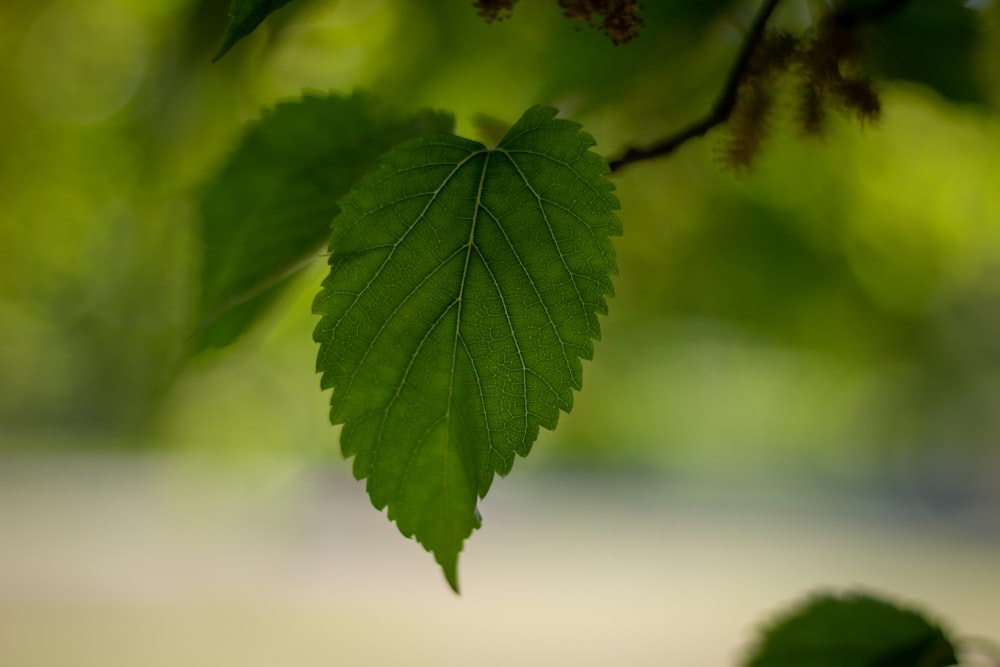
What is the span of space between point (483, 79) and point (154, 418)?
1.70 ft

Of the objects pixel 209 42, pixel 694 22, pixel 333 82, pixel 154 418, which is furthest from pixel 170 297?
pixel 694 22

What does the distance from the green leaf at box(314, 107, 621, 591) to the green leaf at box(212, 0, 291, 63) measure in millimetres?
53

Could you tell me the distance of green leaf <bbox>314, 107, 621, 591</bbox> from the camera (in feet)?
0.72

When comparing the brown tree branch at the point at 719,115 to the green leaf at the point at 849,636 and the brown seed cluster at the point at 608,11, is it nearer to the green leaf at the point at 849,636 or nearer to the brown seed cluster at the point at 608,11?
the brown seed cluster at the point at 608,11

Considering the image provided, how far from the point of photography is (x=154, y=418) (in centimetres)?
90

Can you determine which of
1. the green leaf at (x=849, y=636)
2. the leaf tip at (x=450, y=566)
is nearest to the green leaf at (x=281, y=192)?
the leaf tip at (x=450, y=566)

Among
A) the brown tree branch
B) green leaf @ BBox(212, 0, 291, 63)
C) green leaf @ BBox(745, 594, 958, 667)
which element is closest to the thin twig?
the brown tree branch

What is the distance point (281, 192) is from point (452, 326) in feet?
0.38

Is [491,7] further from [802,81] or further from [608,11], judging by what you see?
[802,81]

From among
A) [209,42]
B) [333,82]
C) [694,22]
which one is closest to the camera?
[694,22]

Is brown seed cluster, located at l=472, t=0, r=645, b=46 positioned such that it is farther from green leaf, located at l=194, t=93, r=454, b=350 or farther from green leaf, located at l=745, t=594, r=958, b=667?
green leaf, located at l=745, t=594, r=958, b=667

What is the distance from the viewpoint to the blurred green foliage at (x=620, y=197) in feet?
1.40

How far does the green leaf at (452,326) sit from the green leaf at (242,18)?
53mm

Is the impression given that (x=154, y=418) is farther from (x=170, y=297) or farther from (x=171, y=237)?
(x=171, y=237)
